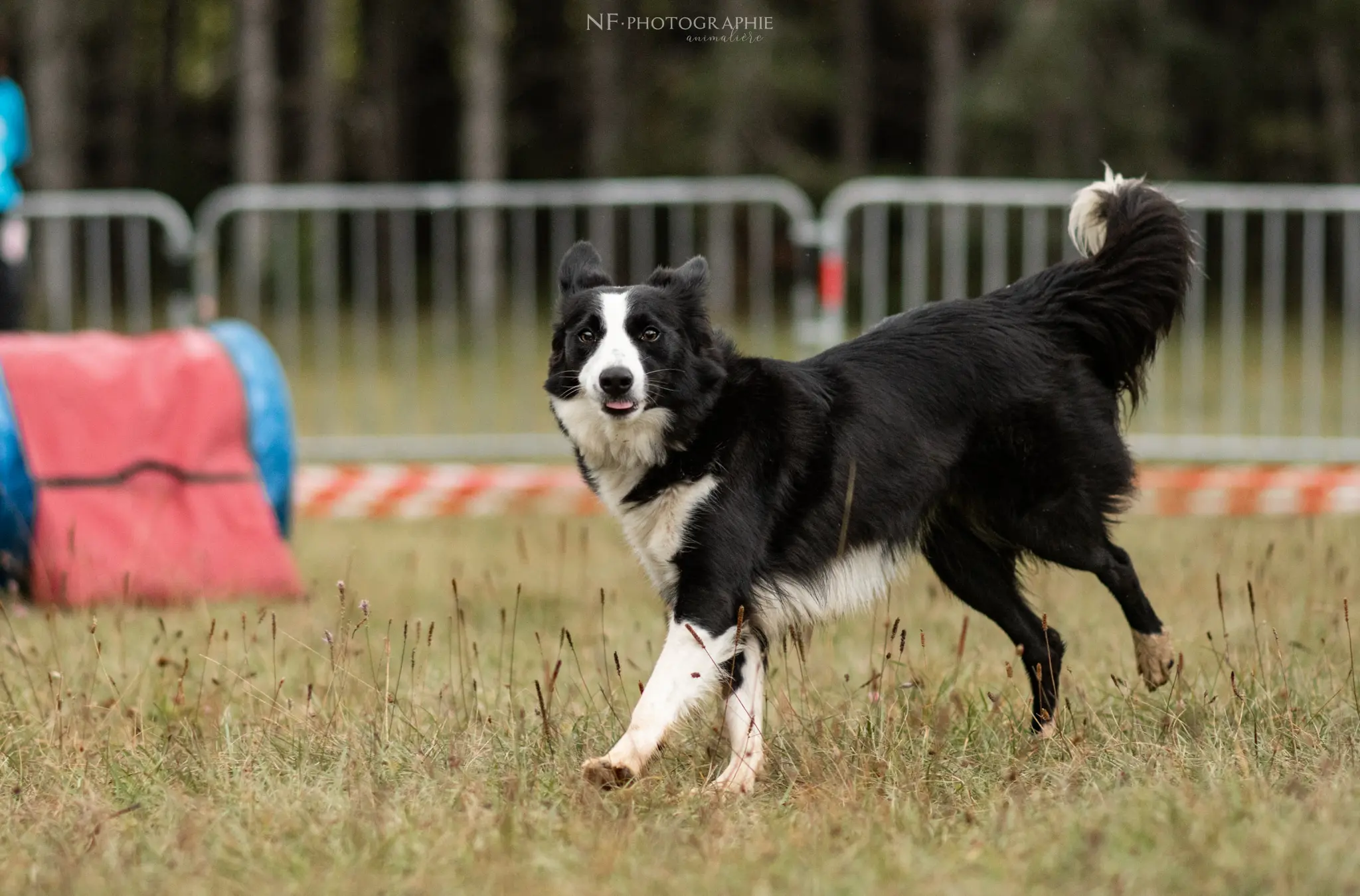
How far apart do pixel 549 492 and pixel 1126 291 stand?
18.1 ft

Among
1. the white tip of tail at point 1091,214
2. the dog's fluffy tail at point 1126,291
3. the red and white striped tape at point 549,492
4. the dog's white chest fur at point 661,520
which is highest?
the white tip of tail at point 1091,214

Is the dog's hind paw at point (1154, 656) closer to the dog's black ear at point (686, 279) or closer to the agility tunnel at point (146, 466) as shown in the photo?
the dog's black ear at point (686, 279)

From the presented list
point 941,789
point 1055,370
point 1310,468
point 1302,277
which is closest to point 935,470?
point 1055,370

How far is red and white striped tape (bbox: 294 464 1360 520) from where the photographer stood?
8.89m

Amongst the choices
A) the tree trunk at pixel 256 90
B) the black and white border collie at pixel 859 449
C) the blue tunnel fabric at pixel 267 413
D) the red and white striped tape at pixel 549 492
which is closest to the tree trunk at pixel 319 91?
the tree trunk at pixel 256 90

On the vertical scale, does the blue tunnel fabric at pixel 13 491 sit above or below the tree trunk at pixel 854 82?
below

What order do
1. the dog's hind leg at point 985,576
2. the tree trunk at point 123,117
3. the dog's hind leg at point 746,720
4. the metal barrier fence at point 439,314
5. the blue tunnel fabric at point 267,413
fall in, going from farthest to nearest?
the tree trunk at point 123,117, the metal barrier fence at point 439,314, the blue tunnel fabric at point 267,413, the dog's hind leg at point 985,576, the dog's hind leg at point 746,720

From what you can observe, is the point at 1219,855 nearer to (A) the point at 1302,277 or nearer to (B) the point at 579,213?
(A) the point at 1302,277

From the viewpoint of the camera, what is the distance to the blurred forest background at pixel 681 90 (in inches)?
921

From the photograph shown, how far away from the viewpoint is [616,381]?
3.72 m

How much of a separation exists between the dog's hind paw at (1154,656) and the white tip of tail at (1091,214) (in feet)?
3.48

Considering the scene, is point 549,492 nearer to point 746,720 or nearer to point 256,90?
point 746,720

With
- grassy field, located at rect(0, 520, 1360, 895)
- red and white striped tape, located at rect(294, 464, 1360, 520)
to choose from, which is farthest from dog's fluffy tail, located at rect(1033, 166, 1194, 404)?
red and white striped tape, located at rect(294, 464, 1360, 520)

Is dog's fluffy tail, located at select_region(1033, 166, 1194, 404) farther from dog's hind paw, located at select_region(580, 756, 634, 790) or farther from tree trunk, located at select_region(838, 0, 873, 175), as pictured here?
tree trunk, located at select_region(838, 0, 873, 175)
